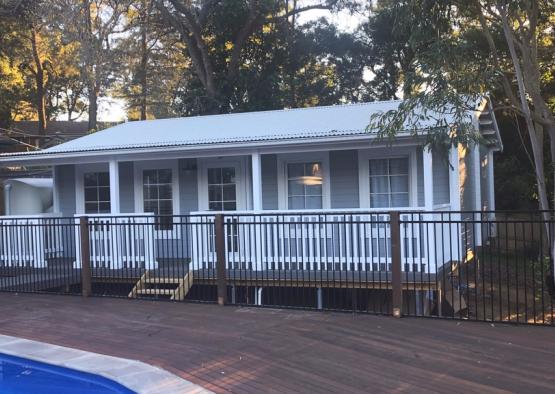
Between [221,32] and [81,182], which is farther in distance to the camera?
[221,32]

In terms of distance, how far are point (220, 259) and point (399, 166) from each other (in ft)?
16.4

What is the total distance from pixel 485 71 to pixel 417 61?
1.12 meters

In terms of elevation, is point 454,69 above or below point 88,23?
below

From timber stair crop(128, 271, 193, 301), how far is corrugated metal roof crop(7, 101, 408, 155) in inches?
120

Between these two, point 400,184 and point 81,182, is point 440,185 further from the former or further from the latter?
point 81,182

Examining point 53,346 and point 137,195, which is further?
point 137,195

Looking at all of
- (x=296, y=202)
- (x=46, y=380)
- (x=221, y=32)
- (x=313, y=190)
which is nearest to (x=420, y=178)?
(x=313, y=190)

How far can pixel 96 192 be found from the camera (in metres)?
15.5

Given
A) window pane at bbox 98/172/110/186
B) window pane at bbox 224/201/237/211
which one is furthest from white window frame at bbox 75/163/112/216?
window pane at bbox 224/201/237/211

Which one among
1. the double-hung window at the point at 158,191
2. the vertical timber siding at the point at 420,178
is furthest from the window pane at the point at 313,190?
the double-hung window at the point at 158,191

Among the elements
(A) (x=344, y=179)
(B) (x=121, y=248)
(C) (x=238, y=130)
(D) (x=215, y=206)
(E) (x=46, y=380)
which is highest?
(C) (x=238, y=130)

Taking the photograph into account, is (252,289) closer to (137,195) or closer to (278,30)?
(137,195)

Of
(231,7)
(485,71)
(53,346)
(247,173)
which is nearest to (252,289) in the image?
(247,173)

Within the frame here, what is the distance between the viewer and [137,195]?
48.9ft
